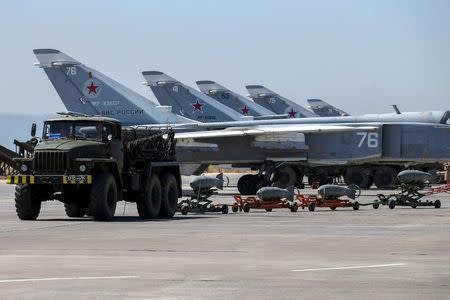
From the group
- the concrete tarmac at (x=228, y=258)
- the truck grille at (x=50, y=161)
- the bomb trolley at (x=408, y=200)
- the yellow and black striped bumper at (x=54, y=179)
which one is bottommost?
the concrete tarmac at (x=228, y=258)

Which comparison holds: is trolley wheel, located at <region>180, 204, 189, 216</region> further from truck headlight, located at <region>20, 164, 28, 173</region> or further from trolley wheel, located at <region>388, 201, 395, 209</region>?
trolley wheel, located at <region>388, 201, 395, 209</region>

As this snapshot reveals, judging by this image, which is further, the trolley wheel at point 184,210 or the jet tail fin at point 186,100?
the jet tail fin at point 186,100

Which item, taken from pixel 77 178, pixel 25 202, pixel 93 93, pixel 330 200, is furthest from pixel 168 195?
pixel 93 93

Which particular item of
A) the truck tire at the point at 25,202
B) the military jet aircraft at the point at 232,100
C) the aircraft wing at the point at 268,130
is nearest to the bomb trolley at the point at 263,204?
the truck tire at the point at 25,202

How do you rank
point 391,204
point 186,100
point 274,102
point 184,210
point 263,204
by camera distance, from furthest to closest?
point 274,102
point 186,100
point 391,204
point 263,204
point 184,210

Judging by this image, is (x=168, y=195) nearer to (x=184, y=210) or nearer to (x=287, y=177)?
(x=184, y=210)

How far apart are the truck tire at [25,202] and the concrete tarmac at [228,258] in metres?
0.30

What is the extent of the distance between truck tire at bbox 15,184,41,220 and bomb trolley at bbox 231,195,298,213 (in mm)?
5668

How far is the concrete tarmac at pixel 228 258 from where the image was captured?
10.4m

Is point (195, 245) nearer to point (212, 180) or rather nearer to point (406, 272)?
point (406, 272)

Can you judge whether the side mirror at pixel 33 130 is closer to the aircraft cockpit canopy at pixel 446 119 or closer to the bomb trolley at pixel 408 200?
the bomb trolley at pixel 408 200

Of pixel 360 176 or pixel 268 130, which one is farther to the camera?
pixel 360 176

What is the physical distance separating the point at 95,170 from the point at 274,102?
50615 millimetres

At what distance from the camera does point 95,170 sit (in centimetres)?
2247
